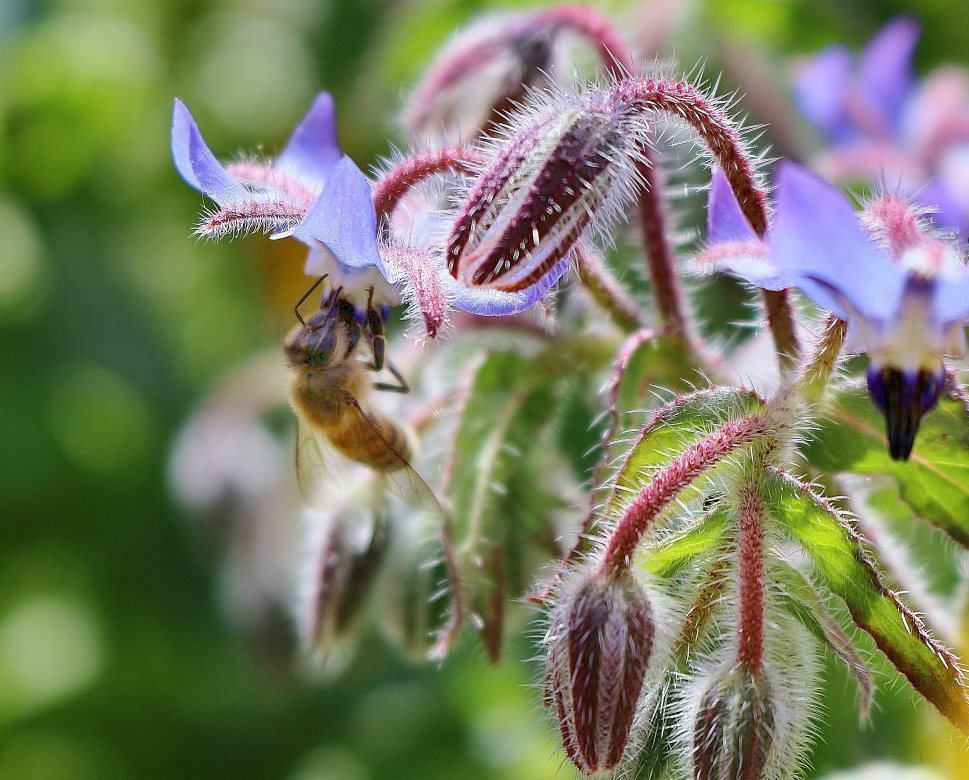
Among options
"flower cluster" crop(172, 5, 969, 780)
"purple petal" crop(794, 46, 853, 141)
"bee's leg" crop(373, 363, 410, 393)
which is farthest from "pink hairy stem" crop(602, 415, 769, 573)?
"purple petal" crop(794, 46, 853, 141)

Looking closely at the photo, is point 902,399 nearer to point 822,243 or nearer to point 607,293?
point 822,243

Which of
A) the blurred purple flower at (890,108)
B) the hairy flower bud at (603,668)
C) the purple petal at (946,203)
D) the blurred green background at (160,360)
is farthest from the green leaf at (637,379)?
the blurred green background at (160,360)

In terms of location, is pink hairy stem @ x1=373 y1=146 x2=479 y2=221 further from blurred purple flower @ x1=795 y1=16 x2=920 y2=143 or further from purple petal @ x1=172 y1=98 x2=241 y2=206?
blurred purple flower @ x1=795 y1=16 x2=920 y2=143

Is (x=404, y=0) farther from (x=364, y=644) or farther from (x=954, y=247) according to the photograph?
(x=954, y=247)

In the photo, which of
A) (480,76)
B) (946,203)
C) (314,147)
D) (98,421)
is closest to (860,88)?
(946,203)

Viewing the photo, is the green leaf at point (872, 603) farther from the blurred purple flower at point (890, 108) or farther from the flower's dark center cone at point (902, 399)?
the blurred purple flower at point (890, 108)
